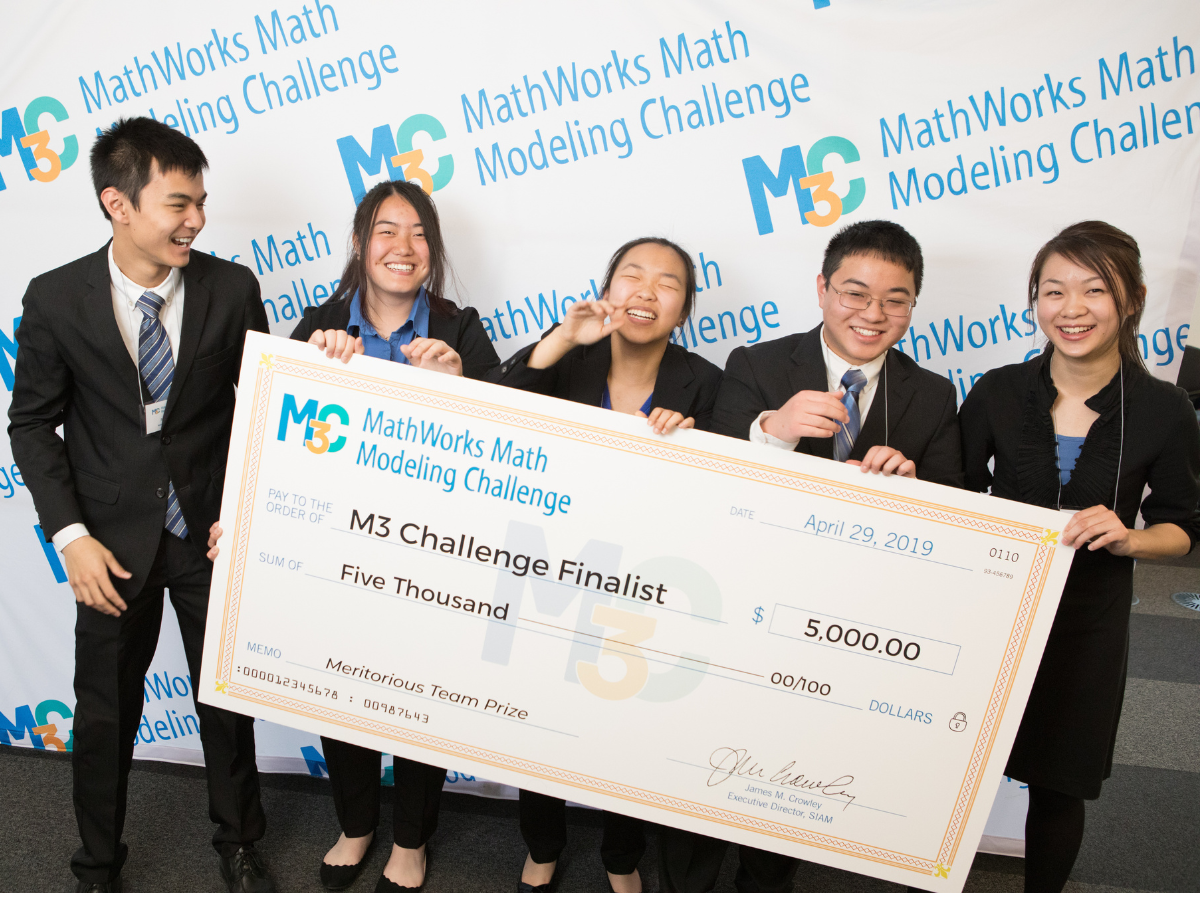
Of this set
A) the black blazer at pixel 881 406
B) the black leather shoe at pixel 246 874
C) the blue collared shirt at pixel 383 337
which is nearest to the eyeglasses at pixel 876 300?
the black blazer at pixel 881 406

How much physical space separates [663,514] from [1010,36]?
1591mm

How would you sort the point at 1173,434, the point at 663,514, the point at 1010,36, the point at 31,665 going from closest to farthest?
1. the point at 663,514
2. the point at 1173,434
3. the point at 1010,36
4. the point at 31,665

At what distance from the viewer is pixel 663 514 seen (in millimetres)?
1471

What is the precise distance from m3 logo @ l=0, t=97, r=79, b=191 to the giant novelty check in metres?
1.29

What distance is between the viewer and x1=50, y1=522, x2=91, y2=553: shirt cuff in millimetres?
1728

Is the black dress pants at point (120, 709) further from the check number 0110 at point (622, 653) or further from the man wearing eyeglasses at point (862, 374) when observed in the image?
the man wearing eyeglasses at point (862, 374)

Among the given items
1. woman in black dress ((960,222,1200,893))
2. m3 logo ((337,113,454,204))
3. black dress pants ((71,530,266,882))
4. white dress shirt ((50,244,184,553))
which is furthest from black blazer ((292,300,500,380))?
woman in black dress ((960,222,1200,893))

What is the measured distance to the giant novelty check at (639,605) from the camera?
143 centimetres

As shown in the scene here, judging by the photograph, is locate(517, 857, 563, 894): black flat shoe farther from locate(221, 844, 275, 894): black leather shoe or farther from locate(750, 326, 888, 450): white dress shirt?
locate(750, 326, 888, 450): white dress shirt

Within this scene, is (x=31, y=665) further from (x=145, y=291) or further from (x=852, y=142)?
(x=852, y=142)

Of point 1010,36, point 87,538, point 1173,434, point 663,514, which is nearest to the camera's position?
point 663,514

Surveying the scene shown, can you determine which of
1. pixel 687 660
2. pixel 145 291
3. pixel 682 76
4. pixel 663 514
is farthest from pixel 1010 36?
pixel 145 291

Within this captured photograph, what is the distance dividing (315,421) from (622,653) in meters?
0.75

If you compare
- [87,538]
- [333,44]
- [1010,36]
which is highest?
[333,44]
